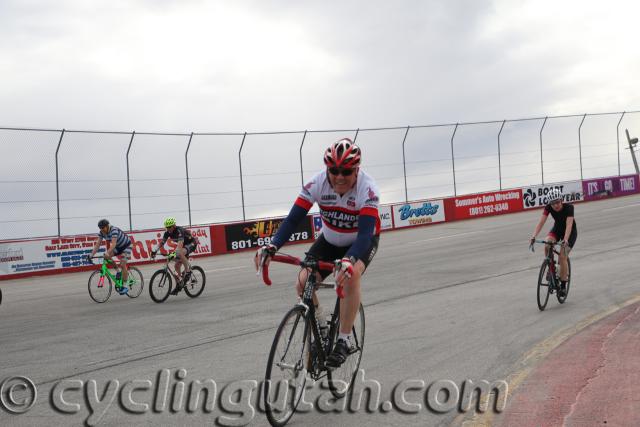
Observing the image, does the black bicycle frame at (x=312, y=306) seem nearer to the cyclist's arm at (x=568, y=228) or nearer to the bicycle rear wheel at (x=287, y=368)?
the bicycle rear wheel at (x=287, y=368)

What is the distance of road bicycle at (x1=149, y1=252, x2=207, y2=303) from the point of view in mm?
13617

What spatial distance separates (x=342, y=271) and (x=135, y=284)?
11471 millimetres

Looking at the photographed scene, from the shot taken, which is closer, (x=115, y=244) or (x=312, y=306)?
(x=312, y=306)

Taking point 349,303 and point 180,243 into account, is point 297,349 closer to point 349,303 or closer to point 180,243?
point 349,303

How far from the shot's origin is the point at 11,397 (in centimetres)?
610

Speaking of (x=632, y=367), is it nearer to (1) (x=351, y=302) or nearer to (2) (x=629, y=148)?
(1) (x=351, y=302)

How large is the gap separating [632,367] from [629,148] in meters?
36.7

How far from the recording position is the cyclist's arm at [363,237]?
4.95 m

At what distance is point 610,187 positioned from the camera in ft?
130

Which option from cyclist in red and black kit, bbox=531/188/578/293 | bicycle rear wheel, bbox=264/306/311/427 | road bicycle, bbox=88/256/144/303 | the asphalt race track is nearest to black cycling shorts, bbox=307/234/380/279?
the asphalt race track

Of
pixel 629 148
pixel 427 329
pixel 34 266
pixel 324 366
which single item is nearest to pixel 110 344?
pixel 427 329

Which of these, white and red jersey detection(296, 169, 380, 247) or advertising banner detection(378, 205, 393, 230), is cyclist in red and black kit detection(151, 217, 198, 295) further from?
advertising banner detection(378, 205, 393, 230)

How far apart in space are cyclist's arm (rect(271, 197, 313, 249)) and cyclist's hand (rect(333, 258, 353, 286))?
0.60 m

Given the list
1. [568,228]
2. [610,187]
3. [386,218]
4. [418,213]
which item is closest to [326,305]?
[568,228]
